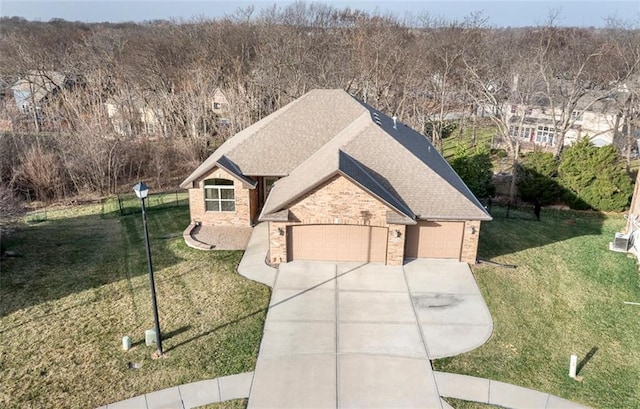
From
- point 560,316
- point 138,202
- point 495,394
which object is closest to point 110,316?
point 495,394

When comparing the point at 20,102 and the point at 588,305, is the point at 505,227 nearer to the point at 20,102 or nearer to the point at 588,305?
the point at 588,305

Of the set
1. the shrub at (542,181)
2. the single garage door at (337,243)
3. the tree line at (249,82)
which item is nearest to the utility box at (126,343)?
the single garage door at (337,243)

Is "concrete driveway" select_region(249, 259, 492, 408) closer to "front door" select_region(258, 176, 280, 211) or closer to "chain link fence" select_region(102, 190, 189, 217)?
"front door" select_region(258, 176, 280, 211)

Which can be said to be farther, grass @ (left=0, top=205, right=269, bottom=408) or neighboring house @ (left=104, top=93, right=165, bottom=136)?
neighboring house @ (left=104, top=93, right=165, bottom=136)

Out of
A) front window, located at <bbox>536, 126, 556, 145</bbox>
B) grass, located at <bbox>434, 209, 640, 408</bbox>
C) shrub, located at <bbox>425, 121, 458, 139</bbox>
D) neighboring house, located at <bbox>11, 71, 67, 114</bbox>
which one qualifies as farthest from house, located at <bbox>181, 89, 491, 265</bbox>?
neighboring house, located at <bbox>11, 71, 67, 114</bbox>

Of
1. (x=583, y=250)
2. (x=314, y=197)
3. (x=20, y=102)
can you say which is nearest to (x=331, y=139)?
(x=314, y=197)
